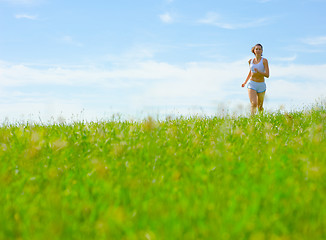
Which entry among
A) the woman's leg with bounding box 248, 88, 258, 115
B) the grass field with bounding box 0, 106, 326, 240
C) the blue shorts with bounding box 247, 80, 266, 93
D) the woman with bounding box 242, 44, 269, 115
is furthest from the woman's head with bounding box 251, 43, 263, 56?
the grass field with bounding box 0, 106, 326, 240

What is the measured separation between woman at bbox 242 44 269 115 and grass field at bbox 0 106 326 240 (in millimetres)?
6018

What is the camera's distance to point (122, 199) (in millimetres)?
3199

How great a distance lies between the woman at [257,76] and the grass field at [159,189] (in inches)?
237

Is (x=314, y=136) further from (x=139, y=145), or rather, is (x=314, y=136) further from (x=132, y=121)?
(x=132, y=121)

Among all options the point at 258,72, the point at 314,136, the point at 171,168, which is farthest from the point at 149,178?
the point at 258,72

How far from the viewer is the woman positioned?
11.4m

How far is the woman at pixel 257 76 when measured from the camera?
11414mm

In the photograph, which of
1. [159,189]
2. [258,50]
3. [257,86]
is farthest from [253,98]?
[159,189]

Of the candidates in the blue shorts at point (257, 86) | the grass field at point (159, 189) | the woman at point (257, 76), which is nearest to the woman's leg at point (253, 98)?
the woman at point (257, 76)

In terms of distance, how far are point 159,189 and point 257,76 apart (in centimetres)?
894

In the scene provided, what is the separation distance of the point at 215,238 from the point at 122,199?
1.05 meters

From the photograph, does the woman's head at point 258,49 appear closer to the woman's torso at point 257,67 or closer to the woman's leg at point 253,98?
the woman's torso at point 257,67

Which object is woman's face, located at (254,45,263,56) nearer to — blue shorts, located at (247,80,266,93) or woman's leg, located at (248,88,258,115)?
blue shorts, located at (247,80,266,93)

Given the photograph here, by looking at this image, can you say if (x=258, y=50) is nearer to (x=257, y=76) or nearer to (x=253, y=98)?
(x=257, y=76)
